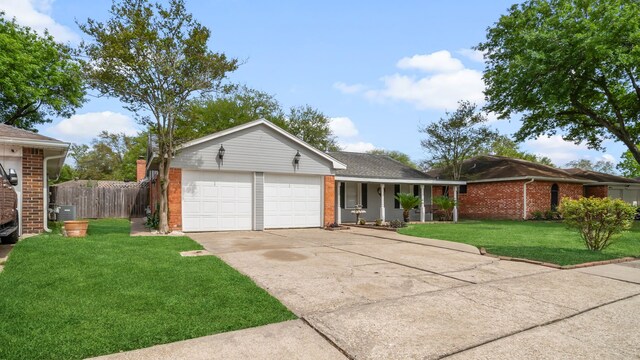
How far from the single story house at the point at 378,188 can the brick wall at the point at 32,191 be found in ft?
36.9

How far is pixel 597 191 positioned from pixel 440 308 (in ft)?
87.4

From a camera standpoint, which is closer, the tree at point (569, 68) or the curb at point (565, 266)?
the curb at point (565, 266)

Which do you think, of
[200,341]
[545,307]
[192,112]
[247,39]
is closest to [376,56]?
[247,39]

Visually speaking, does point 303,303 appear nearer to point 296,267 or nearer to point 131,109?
point 296,267

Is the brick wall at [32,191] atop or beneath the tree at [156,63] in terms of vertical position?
beneath

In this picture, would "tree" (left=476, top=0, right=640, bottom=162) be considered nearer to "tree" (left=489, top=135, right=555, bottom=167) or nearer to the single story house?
the single story house

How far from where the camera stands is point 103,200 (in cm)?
1967

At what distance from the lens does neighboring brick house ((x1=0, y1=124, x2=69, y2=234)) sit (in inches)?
371

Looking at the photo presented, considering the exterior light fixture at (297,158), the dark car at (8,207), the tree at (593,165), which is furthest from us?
the tree at (593,165)

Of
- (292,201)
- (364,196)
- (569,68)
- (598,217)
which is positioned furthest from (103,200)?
(569,68)

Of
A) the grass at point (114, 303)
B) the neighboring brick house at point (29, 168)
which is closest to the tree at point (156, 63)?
the neighboring brick house at point (29, 168)

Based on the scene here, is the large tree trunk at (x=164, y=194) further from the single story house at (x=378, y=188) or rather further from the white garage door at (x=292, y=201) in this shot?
the single story house at (x=378, y=188)

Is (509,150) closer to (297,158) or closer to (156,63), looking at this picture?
(297,158)

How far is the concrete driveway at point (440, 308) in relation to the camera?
3.09 m
